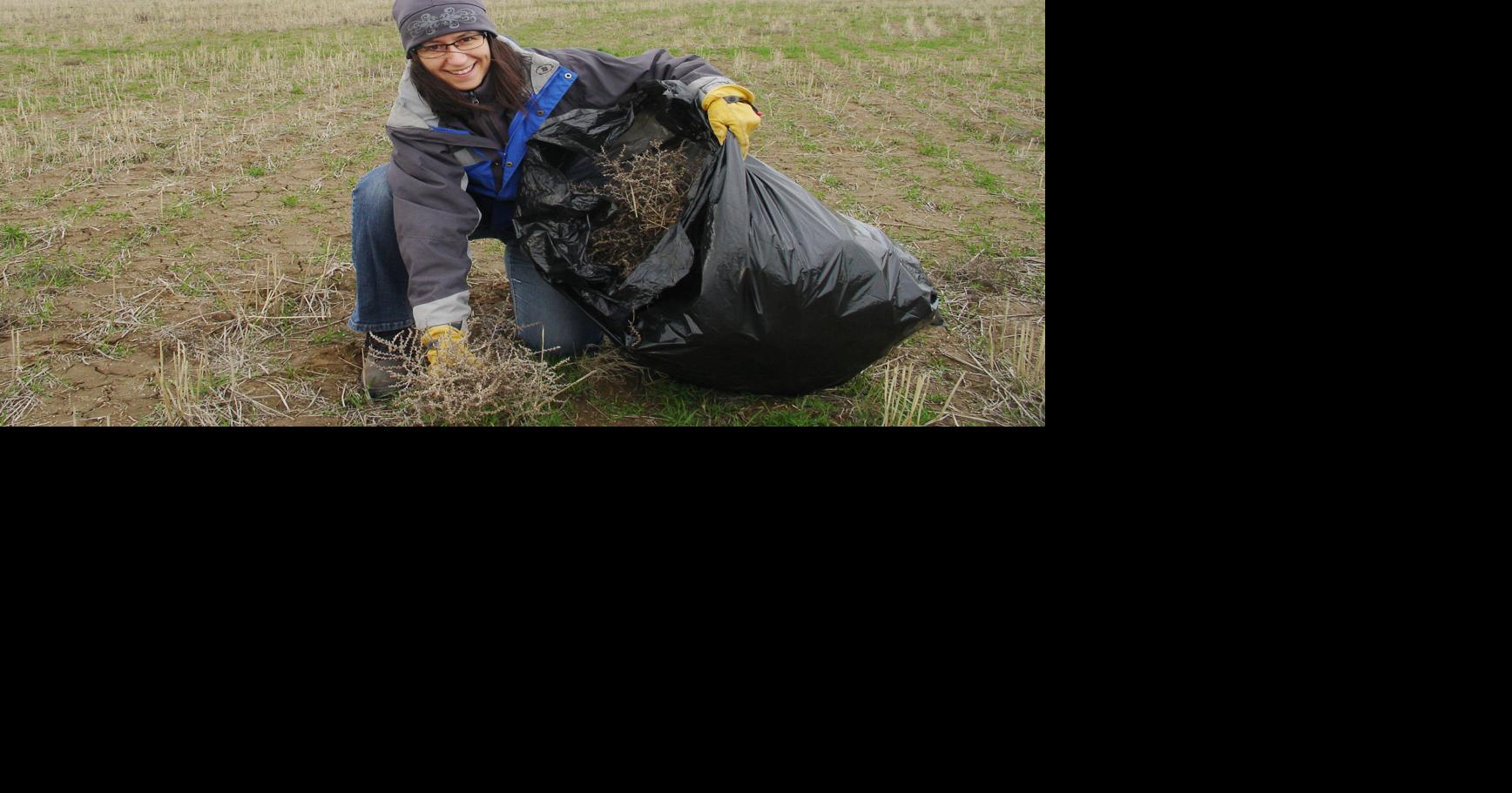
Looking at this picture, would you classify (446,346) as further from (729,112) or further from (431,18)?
(729,112)

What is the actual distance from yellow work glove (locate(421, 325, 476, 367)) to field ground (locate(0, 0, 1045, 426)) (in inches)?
6.0

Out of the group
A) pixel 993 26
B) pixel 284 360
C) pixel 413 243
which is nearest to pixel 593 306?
pixel 413 243

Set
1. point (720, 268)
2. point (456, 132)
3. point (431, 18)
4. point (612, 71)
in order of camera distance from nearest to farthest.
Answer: point (720, 268)
point (431, 18)
point (456, 132)
point (612, 71)

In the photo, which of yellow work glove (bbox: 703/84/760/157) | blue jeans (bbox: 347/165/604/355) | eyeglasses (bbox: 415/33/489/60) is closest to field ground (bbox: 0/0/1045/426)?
blue jeans (bbox: 347/165/604/355)

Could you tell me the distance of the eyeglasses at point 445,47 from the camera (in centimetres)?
217

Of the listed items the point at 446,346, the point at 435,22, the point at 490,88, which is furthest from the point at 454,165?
the point at 446,346

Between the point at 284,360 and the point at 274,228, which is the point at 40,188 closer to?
the point at 274,228

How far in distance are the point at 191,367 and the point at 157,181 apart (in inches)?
89.1

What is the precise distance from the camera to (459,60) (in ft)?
7.15

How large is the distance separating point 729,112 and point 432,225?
0.77 meters

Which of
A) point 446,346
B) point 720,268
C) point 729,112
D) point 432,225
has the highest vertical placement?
point 729,112

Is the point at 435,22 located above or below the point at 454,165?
above

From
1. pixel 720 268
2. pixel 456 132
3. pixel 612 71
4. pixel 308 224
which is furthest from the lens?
pixel 308 224

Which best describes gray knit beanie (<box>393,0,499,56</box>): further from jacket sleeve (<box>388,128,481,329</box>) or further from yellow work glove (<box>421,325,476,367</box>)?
yellow work glove (<box>421,325,476,367</box>)
